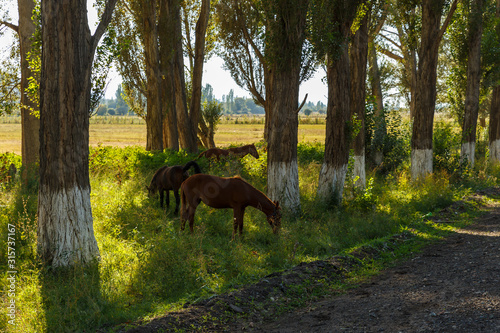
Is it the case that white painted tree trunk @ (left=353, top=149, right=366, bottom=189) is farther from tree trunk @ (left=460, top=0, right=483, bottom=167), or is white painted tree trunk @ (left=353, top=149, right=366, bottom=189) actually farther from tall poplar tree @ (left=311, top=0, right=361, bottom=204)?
tree trunk @ (left=460, top=0, right=483, bottom=167)

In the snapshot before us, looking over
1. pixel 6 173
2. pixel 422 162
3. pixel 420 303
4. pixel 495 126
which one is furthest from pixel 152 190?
pixel 495 126

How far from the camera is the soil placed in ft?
18.2

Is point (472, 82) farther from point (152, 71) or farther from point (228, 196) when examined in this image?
point (228, 196)

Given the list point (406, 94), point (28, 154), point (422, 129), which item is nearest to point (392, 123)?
point (422, 129)

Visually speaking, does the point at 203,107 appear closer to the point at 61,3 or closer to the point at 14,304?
the point at 61,3

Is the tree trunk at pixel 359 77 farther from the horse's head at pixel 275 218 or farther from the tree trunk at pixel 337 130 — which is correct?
the horse's head at pixel 275 218

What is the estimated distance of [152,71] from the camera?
60.6 feet

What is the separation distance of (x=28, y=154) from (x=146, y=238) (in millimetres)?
7904

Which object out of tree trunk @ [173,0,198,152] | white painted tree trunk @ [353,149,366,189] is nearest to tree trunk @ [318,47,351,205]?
white painted tree trunk @ [353,149,366,189]

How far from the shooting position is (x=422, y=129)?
17625 millimetres

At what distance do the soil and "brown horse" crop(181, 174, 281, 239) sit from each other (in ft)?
6.43

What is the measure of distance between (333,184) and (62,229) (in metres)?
8.45

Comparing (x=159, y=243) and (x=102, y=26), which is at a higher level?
(x=102, y=26)

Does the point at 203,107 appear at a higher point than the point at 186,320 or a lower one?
higher
